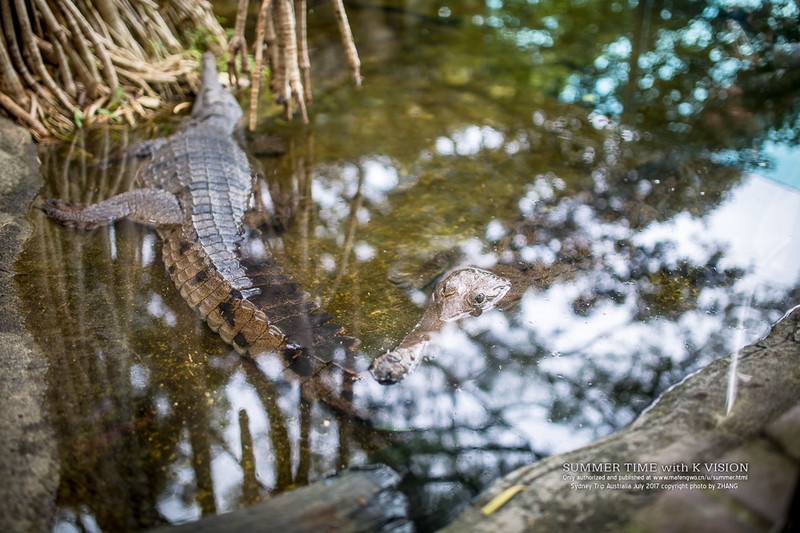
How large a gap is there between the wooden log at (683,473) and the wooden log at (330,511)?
251 mm

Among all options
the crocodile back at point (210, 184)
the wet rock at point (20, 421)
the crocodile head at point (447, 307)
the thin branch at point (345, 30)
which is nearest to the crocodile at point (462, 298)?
the crocodile head at point (447, 307)

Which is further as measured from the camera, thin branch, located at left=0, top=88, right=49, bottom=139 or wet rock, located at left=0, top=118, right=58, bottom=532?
thin branch, located at left=0, top=88, right=49, bottom=139

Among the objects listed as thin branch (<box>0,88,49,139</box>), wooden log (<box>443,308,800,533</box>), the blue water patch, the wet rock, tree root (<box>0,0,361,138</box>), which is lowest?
wooden log (<box>443,308,800,533</box>)

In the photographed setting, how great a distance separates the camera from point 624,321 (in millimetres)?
2797

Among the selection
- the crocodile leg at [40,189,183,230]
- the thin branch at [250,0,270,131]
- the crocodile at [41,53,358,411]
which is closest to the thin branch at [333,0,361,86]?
the thin branch at [250,0,270,131]

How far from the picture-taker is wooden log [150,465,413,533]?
1561 mm

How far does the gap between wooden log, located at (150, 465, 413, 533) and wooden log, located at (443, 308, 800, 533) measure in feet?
0.82

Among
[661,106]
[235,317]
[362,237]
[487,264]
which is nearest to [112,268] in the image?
[235,317]

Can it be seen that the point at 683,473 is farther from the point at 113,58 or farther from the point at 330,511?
the point at 113,58

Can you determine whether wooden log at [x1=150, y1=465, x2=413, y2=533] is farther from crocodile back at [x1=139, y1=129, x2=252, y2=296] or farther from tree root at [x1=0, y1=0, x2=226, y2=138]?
tree root at [x1=0, y1=0, x2=226, y2=138]

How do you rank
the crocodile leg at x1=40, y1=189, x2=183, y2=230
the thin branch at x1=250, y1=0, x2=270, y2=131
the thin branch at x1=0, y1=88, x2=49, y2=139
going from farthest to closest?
1. the thin branch at x1=0, y1=88, x2=49, y2=139
2. the thin branch at x1=250, y1=0, x2=270, y2=131
3. the crocodile leg at x1=40, y1=189, x2=183, y2=230

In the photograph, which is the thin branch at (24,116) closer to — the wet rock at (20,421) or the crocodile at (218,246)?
the crocodile at (218,246)

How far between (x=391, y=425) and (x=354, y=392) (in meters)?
0.23

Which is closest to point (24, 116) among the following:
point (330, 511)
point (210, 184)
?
point (210, 184)
